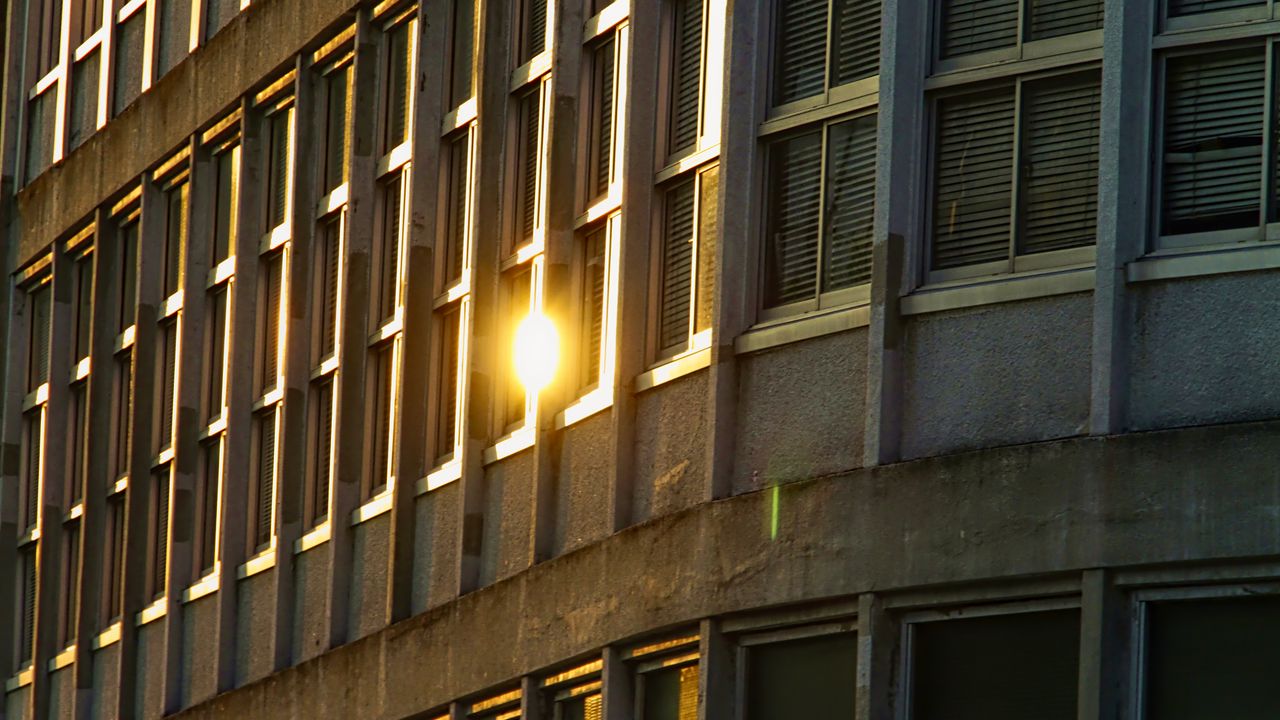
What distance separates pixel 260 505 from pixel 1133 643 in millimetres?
12283

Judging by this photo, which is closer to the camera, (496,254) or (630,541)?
(630,541)

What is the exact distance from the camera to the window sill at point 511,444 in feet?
65.3

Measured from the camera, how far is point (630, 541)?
1762 centimetres

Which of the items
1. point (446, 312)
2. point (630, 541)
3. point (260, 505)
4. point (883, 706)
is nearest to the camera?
point (883, 706)

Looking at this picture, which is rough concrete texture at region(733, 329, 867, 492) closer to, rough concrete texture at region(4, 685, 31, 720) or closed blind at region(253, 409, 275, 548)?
closed blind at region(253, 409, 275, 548)

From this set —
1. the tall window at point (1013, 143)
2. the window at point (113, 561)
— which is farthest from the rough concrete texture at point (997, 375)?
the window at point (113, 561)

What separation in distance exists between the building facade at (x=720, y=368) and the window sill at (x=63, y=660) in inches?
70.9

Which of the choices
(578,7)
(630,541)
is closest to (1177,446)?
(630,541)

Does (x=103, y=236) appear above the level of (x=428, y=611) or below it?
above

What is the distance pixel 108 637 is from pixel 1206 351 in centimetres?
1589

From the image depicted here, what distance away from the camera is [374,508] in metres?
22.6

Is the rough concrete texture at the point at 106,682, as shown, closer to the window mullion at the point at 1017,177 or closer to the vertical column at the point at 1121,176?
the window mullion at the point at 1017,177

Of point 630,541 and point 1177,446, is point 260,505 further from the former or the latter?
point 1177,446

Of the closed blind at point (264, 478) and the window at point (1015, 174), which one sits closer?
the window at point (1015, 174)
